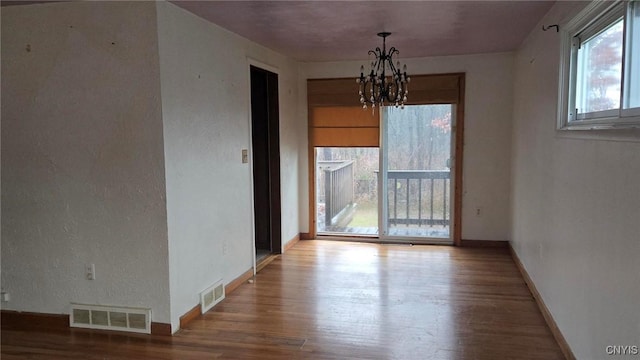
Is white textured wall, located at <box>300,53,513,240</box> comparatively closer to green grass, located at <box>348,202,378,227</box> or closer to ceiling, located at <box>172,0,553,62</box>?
ceiling, located at <box>172,0,553,62</box>

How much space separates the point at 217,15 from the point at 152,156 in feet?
3.86

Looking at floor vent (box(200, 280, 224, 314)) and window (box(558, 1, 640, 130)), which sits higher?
window (box(558, 1, 640, 130))

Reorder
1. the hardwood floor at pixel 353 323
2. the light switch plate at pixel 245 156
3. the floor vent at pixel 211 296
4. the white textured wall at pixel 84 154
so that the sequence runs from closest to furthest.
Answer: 1. the hardwood floor at pixel 353 323
2. the white textured wall at pixel 84 154
3. the floor vent at pixel 211 296
4. the light switch plate at pixel 245 156

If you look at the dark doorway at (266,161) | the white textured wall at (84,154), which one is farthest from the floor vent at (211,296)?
the dark doorway at (266,161)

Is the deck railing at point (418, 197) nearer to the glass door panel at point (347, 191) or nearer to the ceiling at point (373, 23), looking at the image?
the glass door panel at point (347, 191)

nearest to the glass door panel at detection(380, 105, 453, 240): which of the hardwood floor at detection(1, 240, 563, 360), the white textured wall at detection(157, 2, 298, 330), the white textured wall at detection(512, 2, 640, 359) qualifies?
the hardwood floor at detection(1, 240, 563, 360)

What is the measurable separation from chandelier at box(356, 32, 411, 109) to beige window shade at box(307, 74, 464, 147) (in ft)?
0.89

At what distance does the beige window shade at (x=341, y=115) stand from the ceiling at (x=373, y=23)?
0.78 meters

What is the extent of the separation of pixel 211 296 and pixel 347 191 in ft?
9.03

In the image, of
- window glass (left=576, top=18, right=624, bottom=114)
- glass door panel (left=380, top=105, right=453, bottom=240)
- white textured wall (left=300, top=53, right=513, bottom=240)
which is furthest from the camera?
glass door panel (left=380, top=105, right=453, bottom=240)

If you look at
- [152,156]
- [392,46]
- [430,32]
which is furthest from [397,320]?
[392,46]

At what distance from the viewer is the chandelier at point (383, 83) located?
4441mm

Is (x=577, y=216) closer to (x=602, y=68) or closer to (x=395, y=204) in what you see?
(x=602, y=68)

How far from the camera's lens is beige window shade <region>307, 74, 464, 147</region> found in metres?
5.77
